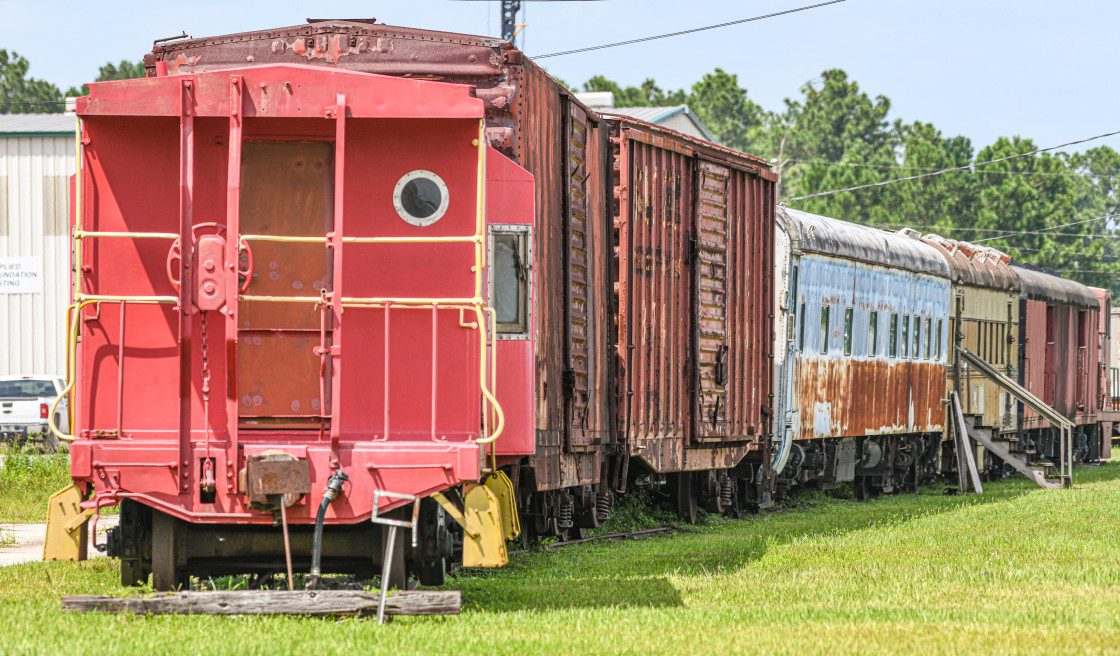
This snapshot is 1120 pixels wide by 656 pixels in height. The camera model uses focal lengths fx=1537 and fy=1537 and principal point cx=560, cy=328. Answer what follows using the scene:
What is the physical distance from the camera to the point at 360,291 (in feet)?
31.6

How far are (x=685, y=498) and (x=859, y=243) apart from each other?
6364 mm

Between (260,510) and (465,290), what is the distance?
1.84 metres

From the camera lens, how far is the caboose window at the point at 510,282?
10.6 metres

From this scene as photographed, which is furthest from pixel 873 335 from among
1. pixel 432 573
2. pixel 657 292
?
pixel 432 573

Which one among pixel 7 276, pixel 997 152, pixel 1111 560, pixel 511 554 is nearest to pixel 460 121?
pixel 511 554

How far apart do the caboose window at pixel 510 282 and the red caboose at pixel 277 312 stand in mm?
1026

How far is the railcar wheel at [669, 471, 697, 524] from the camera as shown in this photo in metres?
17.9

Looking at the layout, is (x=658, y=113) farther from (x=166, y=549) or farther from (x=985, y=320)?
(x=166, y=549)

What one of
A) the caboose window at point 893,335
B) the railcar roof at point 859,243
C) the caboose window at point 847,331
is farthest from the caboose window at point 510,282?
the caboose window at point 893,335

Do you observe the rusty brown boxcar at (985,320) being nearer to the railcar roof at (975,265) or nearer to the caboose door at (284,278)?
the railcar roof at (975,265)

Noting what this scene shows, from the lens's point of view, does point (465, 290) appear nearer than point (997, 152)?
Yes

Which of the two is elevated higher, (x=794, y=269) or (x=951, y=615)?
(x=794, y=269)

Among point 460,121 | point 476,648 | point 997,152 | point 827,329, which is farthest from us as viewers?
point 997,152

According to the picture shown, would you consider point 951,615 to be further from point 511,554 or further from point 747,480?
point 747,480
